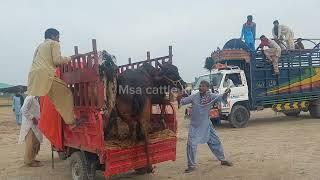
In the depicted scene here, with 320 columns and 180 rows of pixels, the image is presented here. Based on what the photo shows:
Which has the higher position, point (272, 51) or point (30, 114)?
point (272, 51)

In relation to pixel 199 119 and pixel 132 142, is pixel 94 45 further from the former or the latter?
pixel 199 119

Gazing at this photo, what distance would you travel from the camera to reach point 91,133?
645cm

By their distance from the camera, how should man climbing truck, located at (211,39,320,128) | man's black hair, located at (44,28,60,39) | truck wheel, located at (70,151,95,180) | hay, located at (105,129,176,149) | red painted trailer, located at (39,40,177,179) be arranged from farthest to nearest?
man climbing truck, located at (211,39,320,128) < man's black hair, located at (44,28,60,39) < truck wheel, located at (70,151,95,180) < hay, located at (105,129,176,149) < red painted trailer, located at (39,40,177,179)

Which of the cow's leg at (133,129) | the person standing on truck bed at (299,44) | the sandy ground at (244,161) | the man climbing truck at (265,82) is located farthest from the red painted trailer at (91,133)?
the person standing on truck bed at (299,44)

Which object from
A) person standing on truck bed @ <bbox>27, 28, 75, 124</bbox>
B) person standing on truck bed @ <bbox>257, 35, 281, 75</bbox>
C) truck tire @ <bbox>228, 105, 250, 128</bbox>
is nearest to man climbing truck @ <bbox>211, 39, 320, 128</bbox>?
truck tire @ <bbox>228, 105, 250, 128</bbox>

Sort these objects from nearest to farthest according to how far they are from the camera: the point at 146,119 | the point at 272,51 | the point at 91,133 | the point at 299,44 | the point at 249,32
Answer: the point at 91,133 < the point at 146,119 < the point at 272,51 < the point at 249,32 < the point at 299,44

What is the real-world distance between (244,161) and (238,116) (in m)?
7.15

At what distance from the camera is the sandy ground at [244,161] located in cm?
742

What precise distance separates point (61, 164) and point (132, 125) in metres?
3.31

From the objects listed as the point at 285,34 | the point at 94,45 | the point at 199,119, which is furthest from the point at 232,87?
Answer: the point at 94,45

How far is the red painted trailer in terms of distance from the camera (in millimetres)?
6273

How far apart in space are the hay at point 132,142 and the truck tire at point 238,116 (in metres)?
8.46

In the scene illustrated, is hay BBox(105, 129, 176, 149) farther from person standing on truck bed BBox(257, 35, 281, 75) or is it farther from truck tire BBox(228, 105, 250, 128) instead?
→ person standing on truck bed BBox(257, 35, 281, 75)

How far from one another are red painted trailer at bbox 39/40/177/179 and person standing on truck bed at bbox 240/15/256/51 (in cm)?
915
